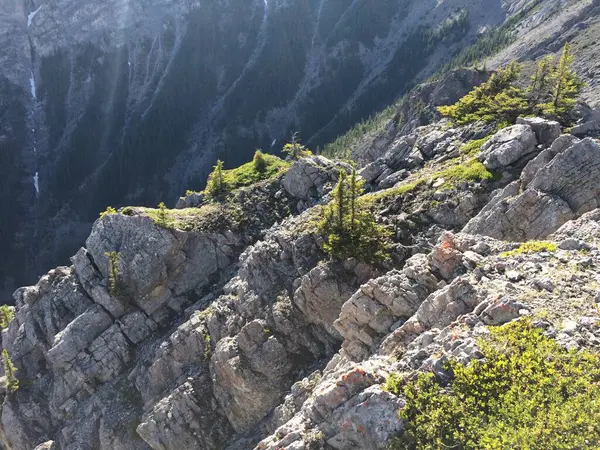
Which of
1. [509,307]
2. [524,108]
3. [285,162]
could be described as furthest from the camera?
[285,162]

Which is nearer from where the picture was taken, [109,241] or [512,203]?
[512,203]

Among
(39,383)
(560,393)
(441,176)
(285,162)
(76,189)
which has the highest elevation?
(76,189)

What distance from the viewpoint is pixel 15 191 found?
199875 mm

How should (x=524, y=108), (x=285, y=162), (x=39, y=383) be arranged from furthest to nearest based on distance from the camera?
(x=285, y=162), (x=39, y=383), (x=524, y=108)

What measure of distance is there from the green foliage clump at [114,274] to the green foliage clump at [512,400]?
4003cm

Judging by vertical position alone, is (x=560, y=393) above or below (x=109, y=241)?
below

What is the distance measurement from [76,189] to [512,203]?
206 meters

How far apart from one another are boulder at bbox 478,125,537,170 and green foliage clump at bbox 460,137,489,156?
11.6 feet

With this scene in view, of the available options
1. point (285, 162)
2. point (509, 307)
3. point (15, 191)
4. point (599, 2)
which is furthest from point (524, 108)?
point (15, 191)

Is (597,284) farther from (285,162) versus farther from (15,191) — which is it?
(15,191)

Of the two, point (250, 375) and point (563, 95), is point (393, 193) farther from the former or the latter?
point (563, 95)

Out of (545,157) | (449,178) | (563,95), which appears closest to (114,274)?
(449,178)

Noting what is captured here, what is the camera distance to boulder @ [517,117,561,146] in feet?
131

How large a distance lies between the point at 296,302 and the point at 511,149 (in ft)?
79.4
